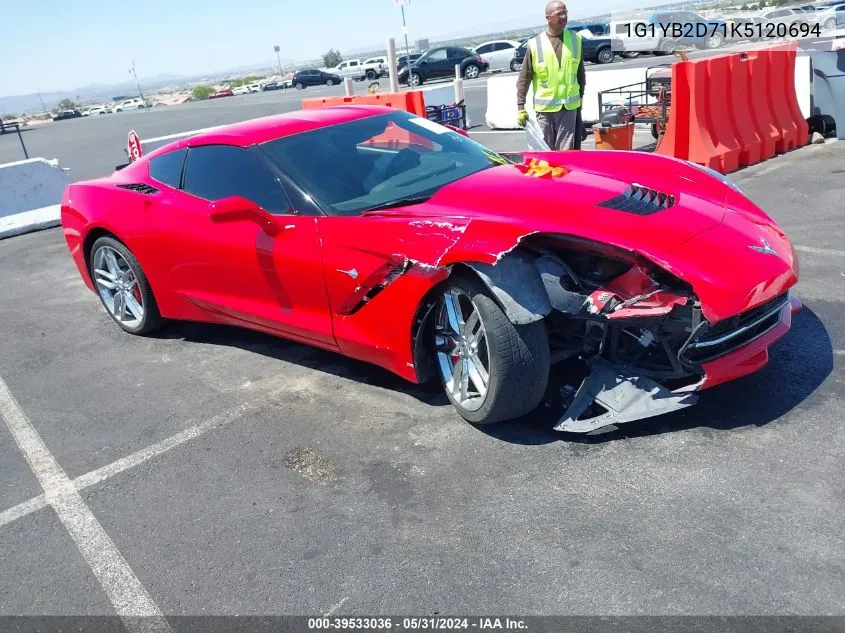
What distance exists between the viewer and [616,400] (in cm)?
324

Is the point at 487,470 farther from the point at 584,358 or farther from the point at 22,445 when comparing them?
the point at 22,445

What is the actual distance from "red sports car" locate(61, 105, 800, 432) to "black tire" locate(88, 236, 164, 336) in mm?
232

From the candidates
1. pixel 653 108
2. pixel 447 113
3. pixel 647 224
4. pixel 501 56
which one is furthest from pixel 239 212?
pixel 501 56

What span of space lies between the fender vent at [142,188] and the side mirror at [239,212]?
3.62 feet

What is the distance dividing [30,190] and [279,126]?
Result: 7.67 meters

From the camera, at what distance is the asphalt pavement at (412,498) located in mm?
2557

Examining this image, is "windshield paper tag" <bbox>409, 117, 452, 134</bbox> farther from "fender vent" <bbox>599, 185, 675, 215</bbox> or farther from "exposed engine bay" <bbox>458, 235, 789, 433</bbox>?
"exposed engine bay" <bbox>458, 235, 789, 433</bbox>

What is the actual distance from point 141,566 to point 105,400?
→ 5.85 ft

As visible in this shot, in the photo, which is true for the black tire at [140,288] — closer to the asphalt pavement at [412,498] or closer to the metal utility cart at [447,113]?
the asphalt pavement at [412,498]

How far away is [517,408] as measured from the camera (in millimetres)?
3350

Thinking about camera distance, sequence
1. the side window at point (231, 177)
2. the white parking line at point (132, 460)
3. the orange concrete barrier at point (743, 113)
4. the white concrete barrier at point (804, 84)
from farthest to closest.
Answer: the white concrete barrier at point (804, 84), the orange concrete barrier at point (743, 113), the side window at point (231, 177), the white parking line at point (132, 460)

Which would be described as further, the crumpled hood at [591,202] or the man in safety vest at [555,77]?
the man in safety vest at [555,77]

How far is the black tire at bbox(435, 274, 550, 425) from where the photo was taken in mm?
3201

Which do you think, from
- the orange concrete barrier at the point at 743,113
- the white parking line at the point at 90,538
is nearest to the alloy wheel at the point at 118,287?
the white parking line at the point at 90,538
